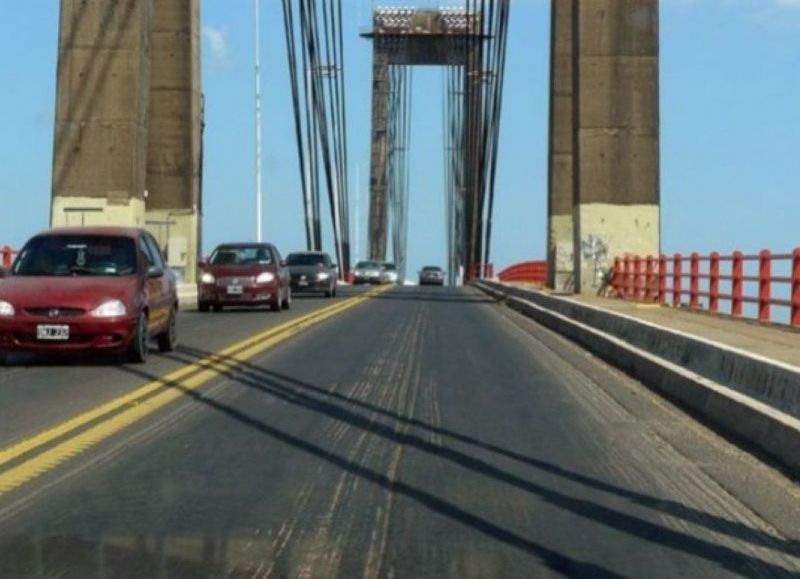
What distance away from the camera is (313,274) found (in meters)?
46.7

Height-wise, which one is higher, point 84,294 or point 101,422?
point 84,294

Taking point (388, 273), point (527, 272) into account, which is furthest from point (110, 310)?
point (388, 273)

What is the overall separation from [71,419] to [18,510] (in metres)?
3.88

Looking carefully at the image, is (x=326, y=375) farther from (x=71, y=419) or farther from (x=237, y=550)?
(x=237, y=550)

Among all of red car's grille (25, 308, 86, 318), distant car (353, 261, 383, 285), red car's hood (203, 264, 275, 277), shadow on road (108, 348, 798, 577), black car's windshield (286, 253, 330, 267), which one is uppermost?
distant car (353, 261, 383, 285)

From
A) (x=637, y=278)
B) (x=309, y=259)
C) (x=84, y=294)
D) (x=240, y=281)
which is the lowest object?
(x=84, y=294)

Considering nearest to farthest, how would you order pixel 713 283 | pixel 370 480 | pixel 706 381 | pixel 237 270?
pixel 370 480 < pixel 706 381 < pixel 713 283 < pixel 237 270

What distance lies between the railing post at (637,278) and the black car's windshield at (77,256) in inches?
659

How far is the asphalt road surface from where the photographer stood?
23.0 feet

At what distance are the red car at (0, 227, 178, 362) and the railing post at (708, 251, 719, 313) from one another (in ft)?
35.7

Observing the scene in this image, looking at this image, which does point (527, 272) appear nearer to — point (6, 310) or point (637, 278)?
point (637, 278)

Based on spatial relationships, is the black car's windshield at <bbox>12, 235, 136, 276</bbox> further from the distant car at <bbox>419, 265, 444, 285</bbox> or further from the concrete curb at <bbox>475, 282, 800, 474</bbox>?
the distant car at <bbox>419, 265, 444, 285</bbox>

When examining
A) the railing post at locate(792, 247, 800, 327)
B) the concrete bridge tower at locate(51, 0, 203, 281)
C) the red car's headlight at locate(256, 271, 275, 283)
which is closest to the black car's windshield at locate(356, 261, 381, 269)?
the concrete bridge tower at locate(51, 0, 203, 281)

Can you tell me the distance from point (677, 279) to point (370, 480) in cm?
2039
